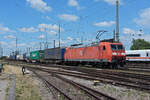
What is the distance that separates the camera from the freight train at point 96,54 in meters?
21.7

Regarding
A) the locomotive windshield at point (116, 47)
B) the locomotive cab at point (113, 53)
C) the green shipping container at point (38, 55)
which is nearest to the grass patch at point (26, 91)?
the locomotive cab at point (113, 53)

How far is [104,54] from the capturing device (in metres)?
22.1

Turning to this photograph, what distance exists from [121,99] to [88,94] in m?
1.57

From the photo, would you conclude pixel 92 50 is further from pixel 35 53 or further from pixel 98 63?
pixel 35 53

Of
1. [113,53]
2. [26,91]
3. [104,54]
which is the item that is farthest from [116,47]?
[26,91]

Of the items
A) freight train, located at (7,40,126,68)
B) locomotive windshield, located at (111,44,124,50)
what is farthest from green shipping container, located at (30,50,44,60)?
locomotive windshield, located at (111,44,124,50)

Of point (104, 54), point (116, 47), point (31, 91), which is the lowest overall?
point (31, 91)

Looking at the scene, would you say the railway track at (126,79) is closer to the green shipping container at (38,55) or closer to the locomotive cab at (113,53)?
the locomotive cab at (113,53)

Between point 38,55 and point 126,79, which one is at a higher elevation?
point 38,55

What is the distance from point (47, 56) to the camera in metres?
43.6

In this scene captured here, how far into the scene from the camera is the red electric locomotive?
70.8 feet

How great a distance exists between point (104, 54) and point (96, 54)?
1.79 meters

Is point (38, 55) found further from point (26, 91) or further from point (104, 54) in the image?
point (26, 91)

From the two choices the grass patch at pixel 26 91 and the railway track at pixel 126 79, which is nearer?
the grass patch at pixel 26 91
